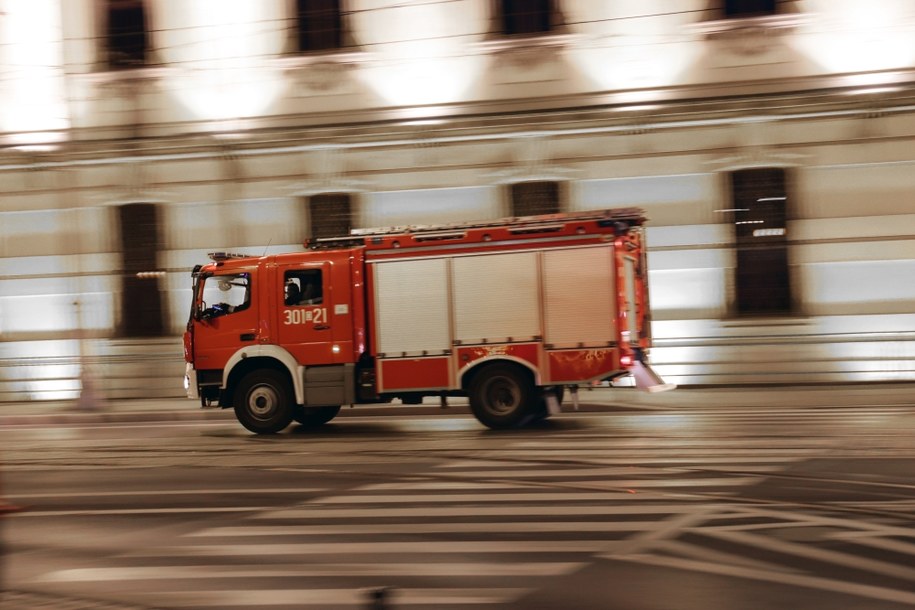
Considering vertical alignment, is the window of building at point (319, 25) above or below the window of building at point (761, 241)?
above

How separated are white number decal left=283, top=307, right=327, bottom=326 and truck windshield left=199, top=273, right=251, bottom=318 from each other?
25.3 inches

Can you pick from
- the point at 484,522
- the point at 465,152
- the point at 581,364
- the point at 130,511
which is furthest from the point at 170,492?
the point at 465,152

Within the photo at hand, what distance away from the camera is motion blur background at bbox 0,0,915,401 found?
21188 millimetres

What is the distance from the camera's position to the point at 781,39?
21.7m

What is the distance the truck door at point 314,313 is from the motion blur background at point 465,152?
7011mm

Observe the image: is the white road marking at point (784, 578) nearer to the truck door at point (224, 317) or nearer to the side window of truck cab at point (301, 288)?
the side window of truck cab at point (301, 288)

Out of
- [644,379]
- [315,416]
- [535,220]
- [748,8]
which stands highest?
[748,8]

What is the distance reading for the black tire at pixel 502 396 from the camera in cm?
1569

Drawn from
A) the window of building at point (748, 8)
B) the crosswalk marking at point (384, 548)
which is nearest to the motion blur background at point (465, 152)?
the window of building at point (748, 8)

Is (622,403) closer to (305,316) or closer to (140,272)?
(305,316)

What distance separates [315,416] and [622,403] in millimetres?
5043

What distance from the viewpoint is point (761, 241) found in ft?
71.4

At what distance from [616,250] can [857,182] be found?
304 inches

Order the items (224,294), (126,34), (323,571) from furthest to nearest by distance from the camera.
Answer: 1. (126,34)
2. (224,294)
3. (323,571)
